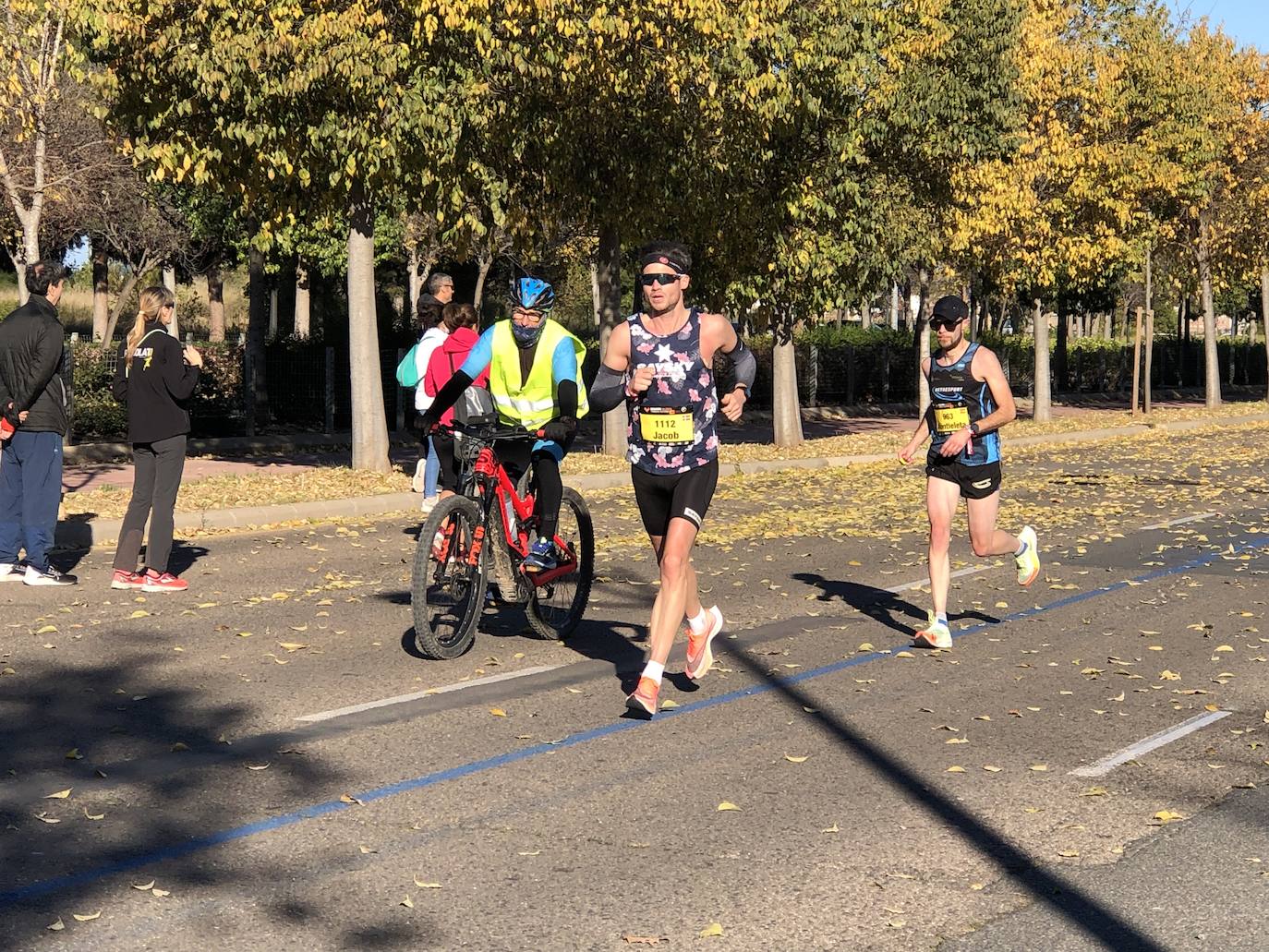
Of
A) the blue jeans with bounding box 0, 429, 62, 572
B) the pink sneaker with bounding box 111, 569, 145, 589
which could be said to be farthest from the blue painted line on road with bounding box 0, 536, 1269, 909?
the blue jeans with bounding box 0, 429, 62, 572

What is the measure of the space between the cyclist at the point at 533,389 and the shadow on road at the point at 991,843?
1.80 meters

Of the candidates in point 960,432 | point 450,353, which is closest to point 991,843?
point 960,432

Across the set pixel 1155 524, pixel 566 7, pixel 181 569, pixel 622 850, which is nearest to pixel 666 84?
pixel 566 7

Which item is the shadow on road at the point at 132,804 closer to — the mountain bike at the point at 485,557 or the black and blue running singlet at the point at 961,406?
the mountain bike at the point at 485,557

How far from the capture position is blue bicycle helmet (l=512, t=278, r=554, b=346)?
8578 millimetres

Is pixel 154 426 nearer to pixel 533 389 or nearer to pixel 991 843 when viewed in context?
pixel 533 389

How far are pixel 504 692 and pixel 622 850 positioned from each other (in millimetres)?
2536

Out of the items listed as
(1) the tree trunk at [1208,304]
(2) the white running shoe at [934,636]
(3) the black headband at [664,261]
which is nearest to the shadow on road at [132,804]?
(3) the black headband at [664,261]

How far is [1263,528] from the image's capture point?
50.6 feet

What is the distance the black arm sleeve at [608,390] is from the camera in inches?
287

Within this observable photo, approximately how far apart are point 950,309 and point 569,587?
2644 millimetres

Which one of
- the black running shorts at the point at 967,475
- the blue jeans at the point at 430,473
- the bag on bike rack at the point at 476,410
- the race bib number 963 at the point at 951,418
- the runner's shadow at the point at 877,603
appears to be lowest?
the runner's shadow at the point at 877,603

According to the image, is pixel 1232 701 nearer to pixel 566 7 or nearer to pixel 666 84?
pixel 566 7

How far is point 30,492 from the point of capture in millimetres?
10977
